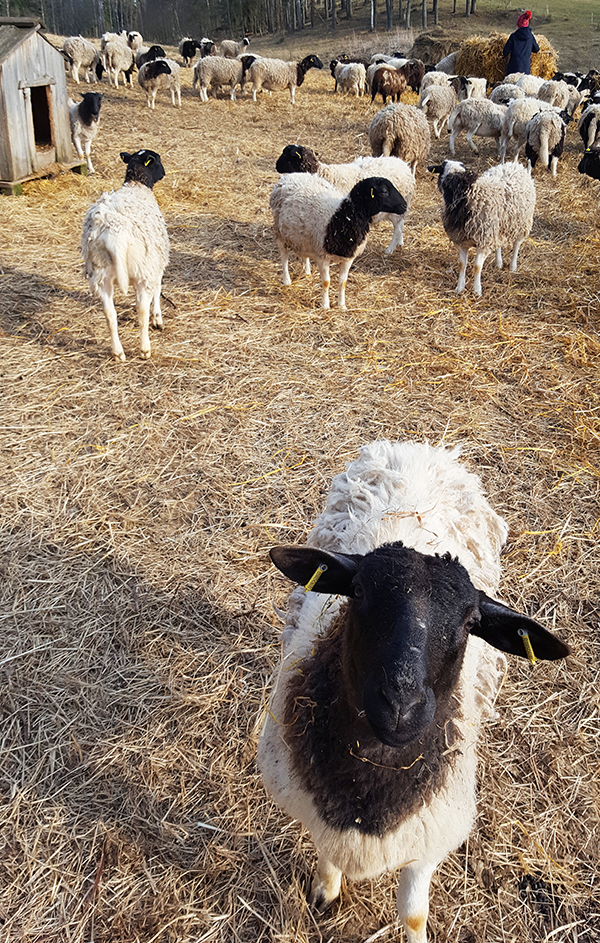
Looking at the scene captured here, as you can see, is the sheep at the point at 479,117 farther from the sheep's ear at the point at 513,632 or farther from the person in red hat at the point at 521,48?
the sheep's ear at the point at 513,632

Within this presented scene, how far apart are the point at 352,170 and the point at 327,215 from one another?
2226 mm

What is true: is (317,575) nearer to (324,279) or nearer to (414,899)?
(414,899)

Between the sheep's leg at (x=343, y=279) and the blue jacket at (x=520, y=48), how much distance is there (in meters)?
13.1

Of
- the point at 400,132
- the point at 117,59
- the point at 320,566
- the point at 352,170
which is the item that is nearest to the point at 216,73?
the point at 117,59

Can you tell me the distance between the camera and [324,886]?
2.23m

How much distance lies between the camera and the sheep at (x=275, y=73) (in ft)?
62.3

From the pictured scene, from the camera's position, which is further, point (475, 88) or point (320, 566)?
point (475, 88)

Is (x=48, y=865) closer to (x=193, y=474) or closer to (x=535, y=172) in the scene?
(x=193, y=474)

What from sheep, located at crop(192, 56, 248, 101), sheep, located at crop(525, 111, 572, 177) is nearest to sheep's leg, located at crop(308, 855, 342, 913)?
sheep, located at crop(525, 111, 572, 177)

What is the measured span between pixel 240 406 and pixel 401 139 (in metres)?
7.74

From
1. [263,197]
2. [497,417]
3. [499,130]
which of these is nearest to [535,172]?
[499,130]

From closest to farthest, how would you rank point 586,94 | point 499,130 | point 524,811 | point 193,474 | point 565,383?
point 524,811
point 193,474
point 565,383
point 499,130
point 586,94

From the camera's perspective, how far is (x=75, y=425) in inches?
188

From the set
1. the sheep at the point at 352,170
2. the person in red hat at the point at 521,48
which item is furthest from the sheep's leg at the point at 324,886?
the person in red hat at the point at 521,48
